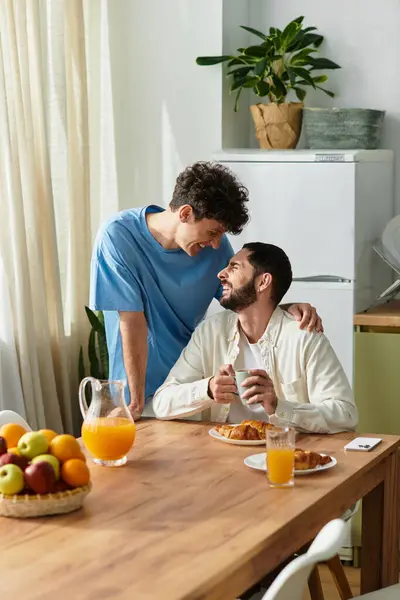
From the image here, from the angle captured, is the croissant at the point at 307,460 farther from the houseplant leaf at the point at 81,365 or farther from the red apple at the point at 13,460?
the houseplant leaf at the point at 81,365

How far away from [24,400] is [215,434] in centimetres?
137

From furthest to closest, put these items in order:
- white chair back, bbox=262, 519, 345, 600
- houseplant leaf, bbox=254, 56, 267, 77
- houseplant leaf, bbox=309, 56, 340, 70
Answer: houseplant leaf, bbox=309, 56, 340, 70 → houseplant leaf, bbox=254, 56, 267, 77 → white chair back, bbox=262, 519, 345, 600

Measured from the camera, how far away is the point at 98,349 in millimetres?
4148

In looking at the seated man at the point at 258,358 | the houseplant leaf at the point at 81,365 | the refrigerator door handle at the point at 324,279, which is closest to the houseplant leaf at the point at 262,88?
the refrigerator door handle at the point at 324,279

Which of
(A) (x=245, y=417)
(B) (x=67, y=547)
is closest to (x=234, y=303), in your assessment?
(A) (x=245, y=417)

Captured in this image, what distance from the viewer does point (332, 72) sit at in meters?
4.33

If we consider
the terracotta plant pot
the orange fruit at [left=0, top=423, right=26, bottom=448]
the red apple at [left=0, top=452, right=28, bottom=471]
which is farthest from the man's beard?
the terracotta plant pot

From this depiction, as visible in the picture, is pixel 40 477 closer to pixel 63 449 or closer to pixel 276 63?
pixel 63 449

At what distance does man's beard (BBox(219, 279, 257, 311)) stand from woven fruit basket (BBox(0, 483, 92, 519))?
967mm

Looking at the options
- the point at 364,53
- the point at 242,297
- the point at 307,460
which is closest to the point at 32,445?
the point at 307,460

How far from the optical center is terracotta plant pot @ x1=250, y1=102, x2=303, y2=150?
13.5 ft

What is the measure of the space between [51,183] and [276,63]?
1.04 metres

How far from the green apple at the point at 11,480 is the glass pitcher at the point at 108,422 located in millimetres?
316

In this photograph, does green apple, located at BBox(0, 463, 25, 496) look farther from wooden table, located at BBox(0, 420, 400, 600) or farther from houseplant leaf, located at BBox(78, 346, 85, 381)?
houseplant leaf, located at BBox(78, 346, 85, 381)
